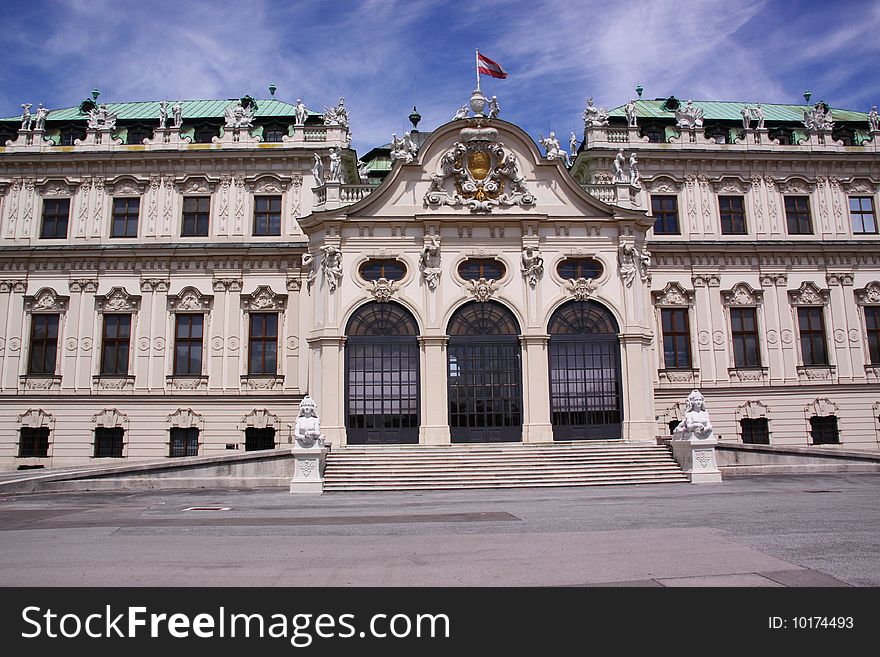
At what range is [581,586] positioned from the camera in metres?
8.09

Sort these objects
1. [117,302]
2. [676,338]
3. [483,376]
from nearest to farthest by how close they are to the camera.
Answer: [483,376] < [117,302] < [676,338]

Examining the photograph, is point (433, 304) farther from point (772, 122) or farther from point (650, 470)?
point (772, 122)

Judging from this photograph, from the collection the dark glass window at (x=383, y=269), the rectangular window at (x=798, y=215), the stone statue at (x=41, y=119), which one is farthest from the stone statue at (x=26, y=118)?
the rectangular window at (x=798, y=215)

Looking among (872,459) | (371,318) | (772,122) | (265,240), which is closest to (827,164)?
(772,122)

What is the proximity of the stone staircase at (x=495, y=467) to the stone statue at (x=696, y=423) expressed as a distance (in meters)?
1.39

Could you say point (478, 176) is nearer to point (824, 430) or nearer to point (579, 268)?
point (579, 268)

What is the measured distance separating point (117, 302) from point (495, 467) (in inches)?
800

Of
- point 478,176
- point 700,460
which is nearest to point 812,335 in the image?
point 700,460

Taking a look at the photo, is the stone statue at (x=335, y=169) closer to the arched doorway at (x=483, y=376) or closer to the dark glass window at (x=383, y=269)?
the dark glass window at (x=383, y=269)

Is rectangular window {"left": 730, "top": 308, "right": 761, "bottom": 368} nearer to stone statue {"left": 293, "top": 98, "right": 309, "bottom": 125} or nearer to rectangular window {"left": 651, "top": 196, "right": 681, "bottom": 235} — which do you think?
rectangular window {"left": 651, "top": 196, "right": 681, "bottom": 235}

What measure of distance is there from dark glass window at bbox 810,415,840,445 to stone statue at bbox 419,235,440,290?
19.6 meters

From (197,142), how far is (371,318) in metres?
13.9

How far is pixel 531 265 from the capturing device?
3102cm

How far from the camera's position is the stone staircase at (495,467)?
80.2 feet
